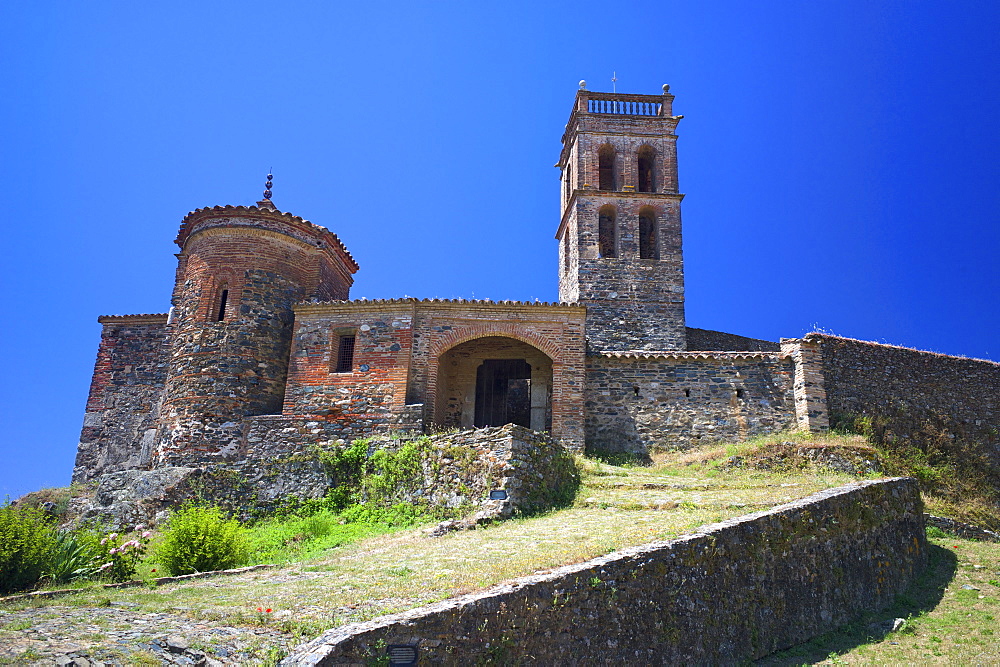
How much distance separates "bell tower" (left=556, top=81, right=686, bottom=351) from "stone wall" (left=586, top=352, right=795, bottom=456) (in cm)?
515

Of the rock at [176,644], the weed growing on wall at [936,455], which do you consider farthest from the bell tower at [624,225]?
the rock at [176,644]

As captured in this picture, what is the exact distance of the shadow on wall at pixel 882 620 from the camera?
8312 millimetres

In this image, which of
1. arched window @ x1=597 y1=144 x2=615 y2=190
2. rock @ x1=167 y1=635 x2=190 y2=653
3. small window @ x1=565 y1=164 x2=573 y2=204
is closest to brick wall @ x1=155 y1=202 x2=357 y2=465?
rock @ x1=167 y1=635 x2=190 y2=653

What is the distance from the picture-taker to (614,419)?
18.5m

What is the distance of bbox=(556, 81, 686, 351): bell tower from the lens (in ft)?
81.1

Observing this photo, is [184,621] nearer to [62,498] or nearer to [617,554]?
[617,554]

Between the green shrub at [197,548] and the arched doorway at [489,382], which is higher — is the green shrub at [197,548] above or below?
below

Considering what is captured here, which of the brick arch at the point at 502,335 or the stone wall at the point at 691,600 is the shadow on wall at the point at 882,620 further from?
the brick arch at the point at 502,335

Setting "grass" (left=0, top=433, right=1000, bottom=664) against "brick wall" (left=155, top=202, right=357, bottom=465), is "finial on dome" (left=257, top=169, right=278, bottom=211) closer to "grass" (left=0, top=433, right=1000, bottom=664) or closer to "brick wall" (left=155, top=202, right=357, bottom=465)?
"brick wall" (left=155, top=202, right=357, bottom=465)

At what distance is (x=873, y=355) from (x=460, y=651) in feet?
57.8

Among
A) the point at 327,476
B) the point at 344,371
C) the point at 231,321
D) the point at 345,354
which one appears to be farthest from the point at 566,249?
the point at 327,476

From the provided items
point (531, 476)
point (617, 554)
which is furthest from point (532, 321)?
point (617, 554)

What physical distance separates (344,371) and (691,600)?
40.0 feet

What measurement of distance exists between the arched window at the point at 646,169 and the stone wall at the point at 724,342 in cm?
641
